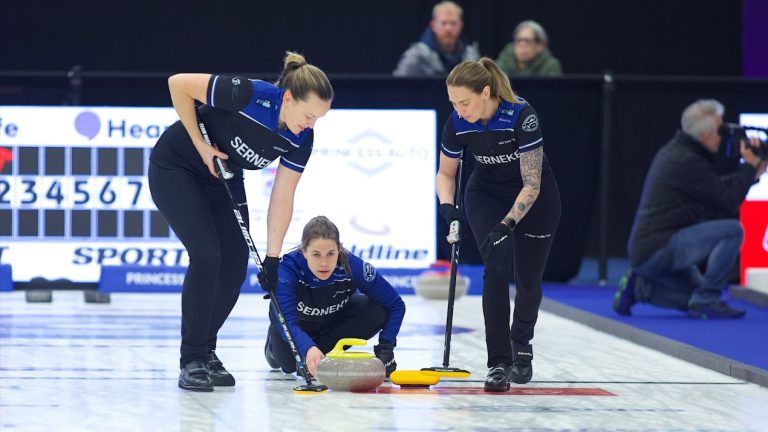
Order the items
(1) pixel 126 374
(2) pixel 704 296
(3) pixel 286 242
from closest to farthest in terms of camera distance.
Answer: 1. (1) pixel 126 374
2. (2) pixel 704 296
3. (3) pixel 286 242

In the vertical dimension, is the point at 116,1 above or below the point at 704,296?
above

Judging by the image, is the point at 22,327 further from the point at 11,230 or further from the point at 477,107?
the point at 477,107

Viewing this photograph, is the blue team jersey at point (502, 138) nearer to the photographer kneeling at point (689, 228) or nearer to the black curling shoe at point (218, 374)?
the black curling shoe at point (218, 374)

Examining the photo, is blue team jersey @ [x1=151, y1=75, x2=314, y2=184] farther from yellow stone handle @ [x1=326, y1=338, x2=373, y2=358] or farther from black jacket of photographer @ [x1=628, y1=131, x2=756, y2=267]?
black jacket of photographer @ [x1=628, y1=131, x2=756, y2=267]

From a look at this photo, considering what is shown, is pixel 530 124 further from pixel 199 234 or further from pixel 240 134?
pixel 199 234

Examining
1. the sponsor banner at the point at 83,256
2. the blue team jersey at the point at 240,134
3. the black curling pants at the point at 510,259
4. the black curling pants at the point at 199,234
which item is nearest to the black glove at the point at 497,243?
the black curling pants at the point at 510,259

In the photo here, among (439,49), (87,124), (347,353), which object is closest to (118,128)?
(87,124)

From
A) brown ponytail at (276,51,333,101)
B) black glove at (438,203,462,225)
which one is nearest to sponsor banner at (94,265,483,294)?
black glove at (438,203,462,225)

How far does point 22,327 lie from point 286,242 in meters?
2.20

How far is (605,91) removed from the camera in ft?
30.3

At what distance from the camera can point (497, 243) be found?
4.82 meters

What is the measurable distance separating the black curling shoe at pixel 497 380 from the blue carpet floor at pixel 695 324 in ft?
3.93

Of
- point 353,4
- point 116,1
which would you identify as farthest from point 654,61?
point 116,1

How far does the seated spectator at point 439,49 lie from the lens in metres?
9.53
